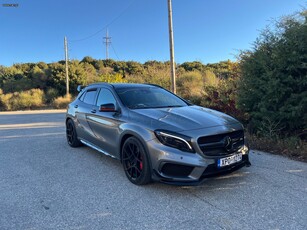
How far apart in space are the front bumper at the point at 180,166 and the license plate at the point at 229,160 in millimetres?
45

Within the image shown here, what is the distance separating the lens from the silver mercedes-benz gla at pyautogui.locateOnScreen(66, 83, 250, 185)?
3.76 metres

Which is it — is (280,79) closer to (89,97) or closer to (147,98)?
(147,98)

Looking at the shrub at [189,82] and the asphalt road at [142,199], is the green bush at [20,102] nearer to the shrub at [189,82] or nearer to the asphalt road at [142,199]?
the shrub at [189,82]

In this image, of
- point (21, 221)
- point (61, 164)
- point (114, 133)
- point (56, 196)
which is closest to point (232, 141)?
point (114, 133)

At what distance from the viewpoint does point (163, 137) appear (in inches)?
152

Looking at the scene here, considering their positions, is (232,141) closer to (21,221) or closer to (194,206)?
(194,206)

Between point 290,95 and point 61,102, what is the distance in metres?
25.0

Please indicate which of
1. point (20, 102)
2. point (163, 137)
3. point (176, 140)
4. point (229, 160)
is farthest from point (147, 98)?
point (20, 102)

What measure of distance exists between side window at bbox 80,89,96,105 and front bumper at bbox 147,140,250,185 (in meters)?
2.62

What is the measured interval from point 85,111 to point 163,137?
282cm

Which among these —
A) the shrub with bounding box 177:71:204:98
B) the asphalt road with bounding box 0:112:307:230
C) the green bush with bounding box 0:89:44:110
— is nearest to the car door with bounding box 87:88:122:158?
the asphalt road with bounding box 0:112:307:230

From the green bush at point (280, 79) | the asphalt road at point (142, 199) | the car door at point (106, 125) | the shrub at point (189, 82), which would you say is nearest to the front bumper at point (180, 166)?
the asphalt road at point (142, 199)

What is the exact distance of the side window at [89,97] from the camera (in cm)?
610

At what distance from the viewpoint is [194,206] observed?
11.8 feet
